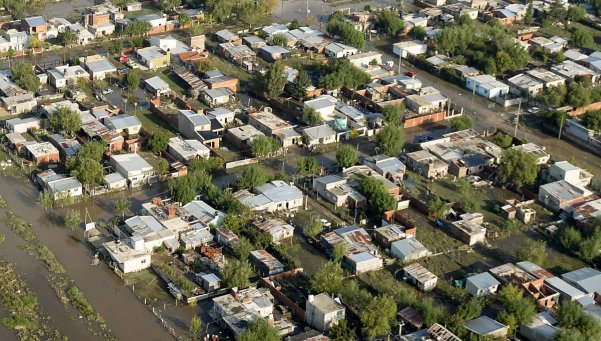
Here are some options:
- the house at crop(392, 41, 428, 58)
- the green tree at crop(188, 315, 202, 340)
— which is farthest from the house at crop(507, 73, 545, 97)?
the green tree at crop(188, 315, 202, 340)

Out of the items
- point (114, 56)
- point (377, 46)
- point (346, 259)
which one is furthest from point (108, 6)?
point (346, 259)

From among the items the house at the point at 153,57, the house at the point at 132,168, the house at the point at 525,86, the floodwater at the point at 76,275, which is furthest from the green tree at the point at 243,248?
the house at the point at 525,86

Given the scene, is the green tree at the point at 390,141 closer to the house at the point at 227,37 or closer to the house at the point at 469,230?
the house at the point at 469,230

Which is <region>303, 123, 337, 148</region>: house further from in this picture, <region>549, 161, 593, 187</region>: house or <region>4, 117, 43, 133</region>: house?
<region>4, 117, 43, 133</region>: house

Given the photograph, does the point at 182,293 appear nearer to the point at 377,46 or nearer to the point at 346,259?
the point at 346,259

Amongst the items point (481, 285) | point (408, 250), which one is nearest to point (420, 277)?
point (408, 250)

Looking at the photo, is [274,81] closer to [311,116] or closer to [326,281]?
[311,116]
